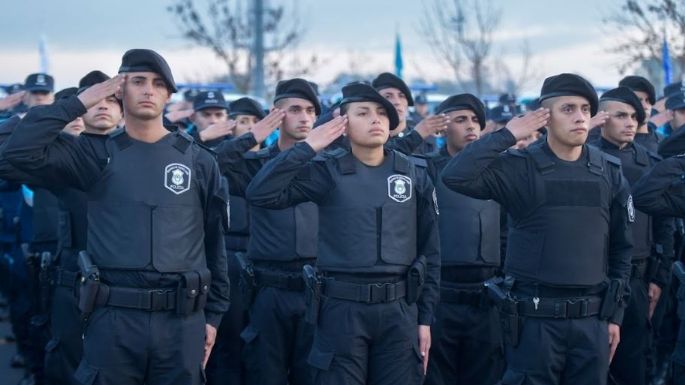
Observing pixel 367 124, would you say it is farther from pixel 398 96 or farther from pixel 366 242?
pixel 398 96

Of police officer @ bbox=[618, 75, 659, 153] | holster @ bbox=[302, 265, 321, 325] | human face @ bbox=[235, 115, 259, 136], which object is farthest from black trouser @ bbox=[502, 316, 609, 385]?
human face @ bbox=[235, 115, 259, 136]

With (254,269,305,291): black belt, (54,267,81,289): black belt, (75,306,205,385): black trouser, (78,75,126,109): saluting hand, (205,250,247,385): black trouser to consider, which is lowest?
(205,250,247,385): black trouser

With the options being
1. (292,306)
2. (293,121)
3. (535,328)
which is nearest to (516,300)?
(535,328)

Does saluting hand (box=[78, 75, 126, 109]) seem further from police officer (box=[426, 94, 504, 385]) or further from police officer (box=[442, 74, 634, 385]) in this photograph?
police officer (box=[426, 94, 504, 385])

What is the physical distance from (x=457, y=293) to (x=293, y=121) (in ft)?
6.17

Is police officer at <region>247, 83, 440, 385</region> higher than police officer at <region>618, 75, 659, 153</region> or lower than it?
lower

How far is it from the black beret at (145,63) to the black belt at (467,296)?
2.86 metres

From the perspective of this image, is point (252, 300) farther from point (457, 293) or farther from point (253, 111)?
point (253, 111)

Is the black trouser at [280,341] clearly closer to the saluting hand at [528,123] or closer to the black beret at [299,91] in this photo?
the black beret at [299,91]

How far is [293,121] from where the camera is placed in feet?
26.6

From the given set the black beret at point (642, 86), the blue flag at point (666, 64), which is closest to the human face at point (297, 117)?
the black beret at point (642, 86)

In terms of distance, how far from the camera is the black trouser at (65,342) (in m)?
6.95

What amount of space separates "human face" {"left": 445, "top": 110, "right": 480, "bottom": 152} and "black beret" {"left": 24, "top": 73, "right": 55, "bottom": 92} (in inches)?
237

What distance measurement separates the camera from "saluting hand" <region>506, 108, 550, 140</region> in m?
6.31
